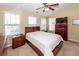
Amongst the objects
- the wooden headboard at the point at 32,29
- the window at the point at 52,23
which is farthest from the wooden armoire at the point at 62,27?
the wooden headboard at the point at 32,29

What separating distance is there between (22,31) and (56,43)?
536 mm

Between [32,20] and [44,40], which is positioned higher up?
[32,20]

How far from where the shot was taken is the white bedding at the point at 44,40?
1.26 m

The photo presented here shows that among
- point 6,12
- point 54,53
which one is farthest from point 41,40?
point 6,12

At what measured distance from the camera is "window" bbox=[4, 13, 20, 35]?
4.06 ft

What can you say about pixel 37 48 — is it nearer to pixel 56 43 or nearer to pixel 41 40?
pixel 41 40

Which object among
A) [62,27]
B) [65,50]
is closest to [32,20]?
[62,27]

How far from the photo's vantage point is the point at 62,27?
1406 mm

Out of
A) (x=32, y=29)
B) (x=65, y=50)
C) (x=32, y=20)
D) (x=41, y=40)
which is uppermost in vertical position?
(x=32, y=20)

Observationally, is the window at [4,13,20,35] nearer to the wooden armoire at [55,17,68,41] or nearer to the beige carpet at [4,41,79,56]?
the beige carpet at [4,41,79,56]

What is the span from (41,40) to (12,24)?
0.47 meters

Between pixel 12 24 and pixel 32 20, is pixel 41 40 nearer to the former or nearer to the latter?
A: pixel 32 20

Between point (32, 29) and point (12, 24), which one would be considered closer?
point (12, 24)

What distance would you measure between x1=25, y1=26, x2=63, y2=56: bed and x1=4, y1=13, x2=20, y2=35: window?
15 cm
